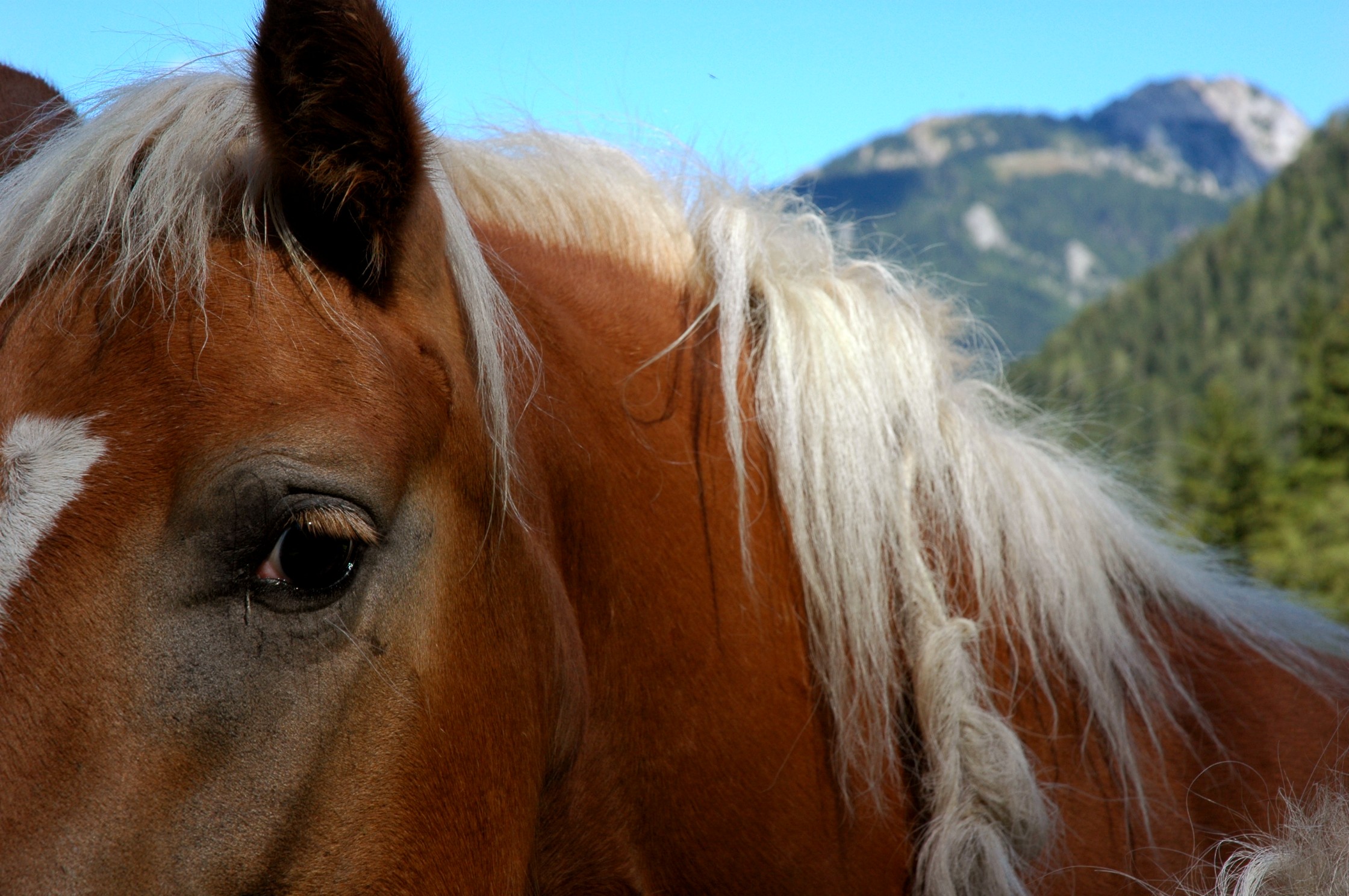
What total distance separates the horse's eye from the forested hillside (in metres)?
1.58

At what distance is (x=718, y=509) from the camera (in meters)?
1.68

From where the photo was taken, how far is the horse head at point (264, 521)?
1.12 metres

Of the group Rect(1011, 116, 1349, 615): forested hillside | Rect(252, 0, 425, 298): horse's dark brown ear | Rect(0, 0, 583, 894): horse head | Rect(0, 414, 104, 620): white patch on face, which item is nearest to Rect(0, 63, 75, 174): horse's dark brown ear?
Rect(0, 0, 583, 894): horse head

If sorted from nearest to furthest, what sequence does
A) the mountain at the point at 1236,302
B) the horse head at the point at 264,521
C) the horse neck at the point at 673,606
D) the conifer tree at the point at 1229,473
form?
the horse head at the point at 264,521
the horse neck at the point at 673,606
the conifer tree at the point at 1229,473
the mountain at the point at 1236,302

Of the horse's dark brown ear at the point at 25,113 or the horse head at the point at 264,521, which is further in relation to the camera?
the horse's dark brown ear at the point at 25,113

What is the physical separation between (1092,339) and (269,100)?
76023 mm

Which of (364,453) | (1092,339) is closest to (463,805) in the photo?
(364,453)

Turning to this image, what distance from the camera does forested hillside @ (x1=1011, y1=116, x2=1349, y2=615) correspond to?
17.0 feet

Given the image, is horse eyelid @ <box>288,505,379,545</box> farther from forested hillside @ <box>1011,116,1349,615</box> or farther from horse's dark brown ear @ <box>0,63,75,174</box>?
forested hillside @ <box>1011,116,1349,615</box>

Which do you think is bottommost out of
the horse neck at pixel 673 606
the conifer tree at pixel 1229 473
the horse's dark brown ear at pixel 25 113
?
the conifer tree at pixel 1229 473

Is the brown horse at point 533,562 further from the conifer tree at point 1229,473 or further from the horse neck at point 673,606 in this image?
the conifer tree at point 1229,473

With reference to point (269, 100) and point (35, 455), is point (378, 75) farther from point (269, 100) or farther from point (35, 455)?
point (35, 455)

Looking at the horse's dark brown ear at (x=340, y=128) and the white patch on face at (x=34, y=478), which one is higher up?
the horse's dark brown ear at (x=340, y=128)

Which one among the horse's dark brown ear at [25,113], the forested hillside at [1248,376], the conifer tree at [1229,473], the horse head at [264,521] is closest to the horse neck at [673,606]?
the horse head at [264,521]
